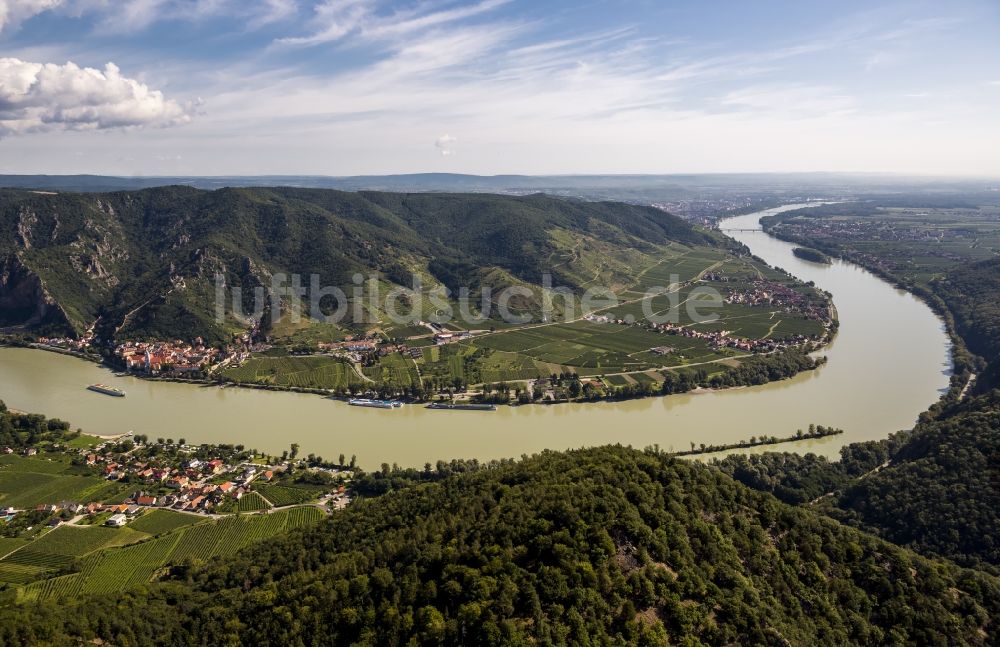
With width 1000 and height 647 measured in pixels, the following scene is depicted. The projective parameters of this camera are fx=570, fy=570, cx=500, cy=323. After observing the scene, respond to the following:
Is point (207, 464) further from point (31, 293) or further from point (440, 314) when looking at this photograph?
point (31, 293)

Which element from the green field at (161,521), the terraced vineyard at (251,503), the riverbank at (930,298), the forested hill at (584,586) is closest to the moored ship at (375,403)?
the terraced vineyard at (251,503)

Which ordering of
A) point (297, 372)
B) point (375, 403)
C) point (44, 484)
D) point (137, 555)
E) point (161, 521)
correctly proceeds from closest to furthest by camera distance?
point (137, 555) < point (161, 521) < point (44, 484) < point (375, 403) < point (297, 372)

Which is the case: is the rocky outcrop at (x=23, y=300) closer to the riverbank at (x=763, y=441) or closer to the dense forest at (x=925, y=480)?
the riverbank at (x=763, y=441)

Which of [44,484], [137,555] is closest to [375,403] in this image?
[137,555]

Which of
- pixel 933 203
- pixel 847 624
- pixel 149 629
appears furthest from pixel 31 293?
pixel 933 203

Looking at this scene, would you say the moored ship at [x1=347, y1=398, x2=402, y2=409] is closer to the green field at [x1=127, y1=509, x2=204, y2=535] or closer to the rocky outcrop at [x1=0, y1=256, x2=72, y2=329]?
the green field at [x1=127, y1=509, x2=204, y2=535]

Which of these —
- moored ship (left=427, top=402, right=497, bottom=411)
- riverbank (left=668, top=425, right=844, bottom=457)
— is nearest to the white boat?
moored ship (left=427, top=402, right=497, bottom=411)

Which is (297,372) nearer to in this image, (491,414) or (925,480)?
(491,414)
